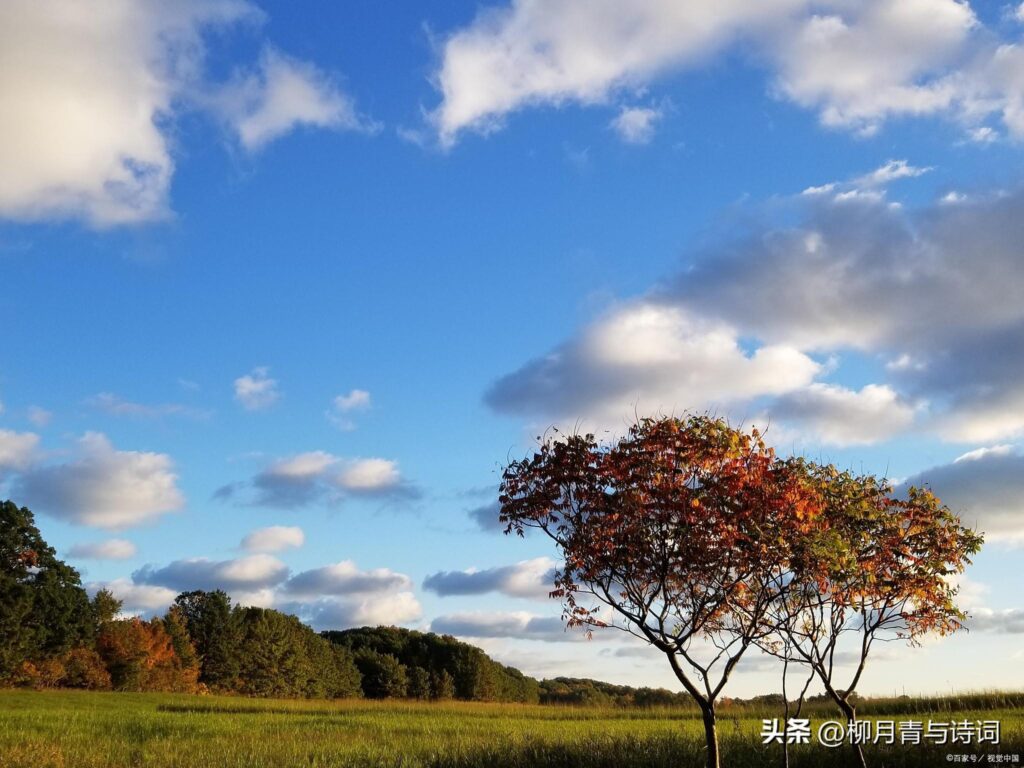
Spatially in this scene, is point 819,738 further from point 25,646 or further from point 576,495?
point 25,646

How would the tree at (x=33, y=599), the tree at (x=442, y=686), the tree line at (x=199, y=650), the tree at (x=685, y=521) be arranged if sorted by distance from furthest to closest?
the tree at (x=442, y=686) < the tree line at (x=199, y=650) < the tree at (x=33, y=599) < the tree at (x=685, y=521)

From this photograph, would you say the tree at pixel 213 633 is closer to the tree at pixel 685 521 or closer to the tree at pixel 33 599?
the tree at pixel 33 599

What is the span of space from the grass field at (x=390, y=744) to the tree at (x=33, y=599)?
2591cm

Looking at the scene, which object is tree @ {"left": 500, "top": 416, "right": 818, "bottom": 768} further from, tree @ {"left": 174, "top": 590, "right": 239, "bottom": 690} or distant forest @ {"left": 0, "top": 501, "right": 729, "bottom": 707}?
tree @ {"left": 174, "top": 590, "right": 239, "bottom": 690}

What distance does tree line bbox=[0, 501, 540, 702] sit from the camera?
60969 millimetres

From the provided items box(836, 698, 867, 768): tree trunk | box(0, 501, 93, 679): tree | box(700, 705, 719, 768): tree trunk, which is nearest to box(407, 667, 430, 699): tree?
box(0, 501, 93, 679): tree

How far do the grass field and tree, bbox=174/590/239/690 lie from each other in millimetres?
52066

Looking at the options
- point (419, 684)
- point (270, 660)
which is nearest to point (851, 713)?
point (270, 660)

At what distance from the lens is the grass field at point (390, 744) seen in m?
20.8

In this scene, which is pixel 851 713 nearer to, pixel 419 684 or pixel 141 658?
pixel 141 658

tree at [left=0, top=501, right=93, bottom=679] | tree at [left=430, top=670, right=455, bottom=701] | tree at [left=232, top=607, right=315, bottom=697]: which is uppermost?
tree at [left=0, top=501, right=93, bottom=679]

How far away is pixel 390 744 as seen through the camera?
2625 centimetres

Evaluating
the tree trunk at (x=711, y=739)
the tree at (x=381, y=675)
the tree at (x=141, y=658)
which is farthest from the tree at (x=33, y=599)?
the tree trunk at (x=711, y=739)

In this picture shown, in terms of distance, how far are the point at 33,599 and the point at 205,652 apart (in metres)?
29.2
